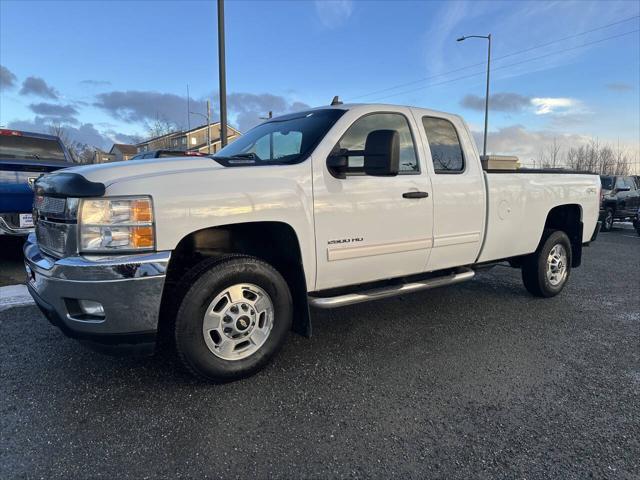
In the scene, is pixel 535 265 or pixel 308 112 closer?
pixel 308 112

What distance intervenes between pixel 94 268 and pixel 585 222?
18.1 feet

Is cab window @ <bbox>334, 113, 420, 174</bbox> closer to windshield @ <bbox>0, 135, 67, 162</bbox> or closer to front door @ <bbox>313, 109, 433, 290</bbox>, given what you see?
front door @ <bbox>313, 109, 433, 290</bbox>

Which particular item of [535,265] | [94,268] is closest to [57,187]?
[94,268]

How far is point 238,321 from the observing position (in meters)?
3.18

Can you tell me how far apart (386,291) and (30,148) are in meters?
7.35

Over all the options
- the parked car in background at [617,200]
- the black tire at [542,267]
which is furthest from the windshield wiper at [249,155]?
the parked car in background at [617,200]

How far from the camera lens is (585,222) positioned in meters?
5.70

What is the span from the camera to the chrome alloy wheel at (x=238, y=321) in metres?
3.09

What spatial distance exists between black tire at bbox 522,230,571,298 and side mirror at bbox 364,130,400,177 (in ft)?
9.50

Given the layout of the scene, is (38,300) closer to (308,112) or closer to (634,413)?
(308,112)

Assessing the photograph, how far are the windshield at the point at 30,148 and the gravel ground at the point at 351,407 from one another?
Result: 4505 millimetres

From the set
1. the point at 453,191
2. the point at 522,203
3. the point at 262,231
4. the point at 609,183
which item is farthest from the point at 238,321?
the point at 609,183

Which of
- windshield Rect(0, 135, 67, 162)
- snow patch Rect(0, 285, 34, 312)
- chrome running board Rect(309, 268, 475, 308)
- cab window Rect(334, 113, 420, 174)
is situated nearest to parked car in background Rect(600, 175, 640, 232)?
chrome running board Rect(309, 268, 475, 308)

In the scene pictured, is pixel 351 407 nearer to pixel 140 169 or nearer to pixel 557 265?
pixel 140 169
